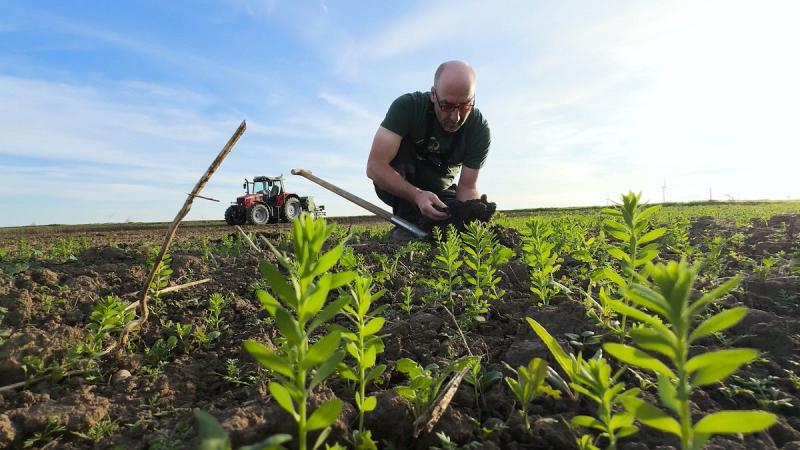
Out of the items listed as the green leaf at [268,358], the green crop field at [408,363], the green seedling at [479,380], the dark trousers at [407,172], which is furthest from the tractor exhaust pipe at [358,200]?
the green leaf at [268,358]

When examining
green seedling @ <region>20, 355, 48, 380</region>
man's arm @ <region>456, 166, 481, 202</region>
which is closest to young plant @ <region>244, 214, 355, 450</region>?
green seedling @ <region>20, 355, 48, 380</region>

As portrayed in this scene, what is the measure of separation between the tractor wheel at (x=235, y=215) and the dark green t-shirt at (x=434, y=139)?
11978mm

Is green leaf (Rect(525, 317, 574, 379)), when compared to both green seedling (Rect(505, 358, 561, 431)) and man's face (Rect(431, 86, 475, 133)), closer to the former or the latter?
green seedling (Rect(505, 358, 561, 431))

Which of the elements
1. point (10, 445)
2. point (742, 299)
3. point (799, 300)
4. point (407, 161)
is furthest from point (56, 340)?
point (407, 161)

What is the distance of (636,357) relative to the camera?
96 cm

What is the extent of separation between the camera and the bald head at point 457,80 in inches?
223

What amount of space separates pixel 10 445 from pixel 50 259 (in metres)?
3.38

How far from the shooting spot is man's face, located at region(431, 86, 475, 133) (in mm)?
5742

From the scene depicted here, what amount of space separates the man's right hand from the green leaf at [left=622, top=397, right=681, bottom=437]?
4.66 meters

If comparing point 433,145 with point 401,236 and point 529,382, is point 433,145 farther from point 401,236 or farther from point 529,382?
point 529,382

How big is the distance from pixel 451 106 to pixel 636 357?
5265mm

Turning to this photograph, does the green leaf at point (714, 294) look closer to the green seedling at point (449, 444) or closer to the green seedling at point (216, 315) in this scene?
the green seedling at point (449, 444)

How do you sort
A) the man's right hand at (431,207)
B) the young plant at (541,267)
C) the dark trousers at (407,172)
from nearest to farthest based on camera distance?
the young plant at (541,267)
the man's right hand at (431,207)
the dark trousers at (407,172)

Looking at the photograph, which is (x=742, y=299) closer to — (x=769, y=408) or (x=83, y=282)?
(x=769, y=408)
